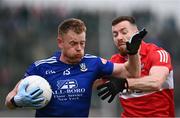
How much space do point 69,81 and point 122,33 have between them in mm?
1093

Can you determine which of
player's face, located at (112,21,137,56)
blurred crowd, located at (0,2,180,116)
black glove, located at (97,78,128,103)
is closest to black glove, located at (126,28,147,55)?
black glove, located at (97,78,128,103)

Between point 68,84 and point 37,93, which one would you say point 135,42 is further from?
point 37,93

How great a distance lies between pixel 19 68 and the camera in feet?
38.4

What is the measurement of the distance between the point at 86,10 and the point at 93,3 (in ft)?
0.99

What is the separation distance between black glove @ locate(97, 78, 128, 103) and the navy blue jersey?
14 cm

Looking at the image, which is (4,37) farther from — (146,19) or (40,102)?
(40,102)

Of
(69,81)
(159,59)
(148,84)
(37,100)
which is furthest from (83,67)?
(159,59)

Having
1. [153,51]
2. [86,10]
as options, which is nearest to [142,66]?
[153,51]

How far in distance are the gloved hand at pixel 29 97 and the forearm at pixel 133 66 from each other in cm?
91

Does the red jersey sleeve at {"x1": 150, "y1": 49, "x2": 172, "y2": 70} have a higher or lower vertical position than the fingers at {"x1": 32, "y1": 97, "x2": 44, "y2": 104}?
higher

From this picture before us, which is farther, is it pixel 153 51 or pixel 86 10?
pixel 86 10

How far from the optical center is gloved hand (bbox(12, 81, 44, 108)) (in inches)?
250

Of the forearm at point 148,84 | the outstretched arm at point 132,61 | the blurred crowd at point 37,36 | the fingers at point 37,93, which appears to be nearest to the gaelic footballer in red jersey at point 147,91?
the forearm at point 148,84

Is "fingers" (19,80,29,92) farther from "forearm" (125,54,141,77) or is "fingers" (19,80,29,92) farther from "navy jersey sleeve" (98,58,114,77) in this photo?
"forearm" (125,54,141,77)
